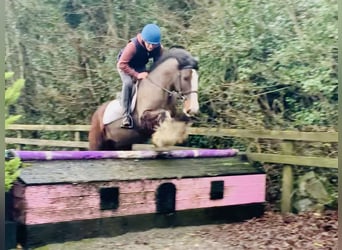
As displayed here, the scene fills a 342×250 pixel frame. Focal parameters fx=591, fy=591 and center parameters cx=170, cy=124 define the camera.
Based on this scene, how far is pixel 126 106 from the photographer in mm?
2432

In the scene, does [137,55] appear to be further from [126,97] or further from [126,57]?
[126,97]

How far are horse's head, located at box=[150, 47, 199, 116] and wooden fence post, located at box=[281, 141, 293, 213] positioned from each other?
0.40 metres

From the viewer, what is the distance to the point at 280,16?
2451mm

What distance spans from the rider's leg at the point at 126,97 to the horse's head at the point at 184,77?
0.15m

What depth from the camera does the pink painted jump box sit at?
2.22 m

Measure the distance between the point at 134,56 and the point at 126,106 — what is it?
0.21 m

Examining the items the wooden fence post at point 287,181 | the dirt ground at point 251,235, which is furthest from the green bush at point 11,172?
the wooden fence post at point 287,181

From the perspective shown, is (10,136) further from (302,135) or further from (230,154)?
(302,135)

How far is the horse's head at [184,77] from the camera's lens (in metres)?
2.44

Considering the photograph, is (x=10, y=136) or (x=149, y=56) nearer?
(x=10, y=136)

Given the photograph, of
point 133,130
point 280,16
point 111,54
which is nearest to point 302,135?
point 280,16

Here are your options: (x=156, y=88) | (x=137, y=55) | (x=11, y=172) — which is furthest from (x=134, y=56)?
(x=11, y=172)

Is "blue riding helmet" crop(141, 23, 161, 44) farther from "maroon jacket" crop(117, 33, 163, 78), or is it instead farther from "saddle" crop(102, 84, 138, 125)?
"saddle" crop(102, 84, 138, 125)

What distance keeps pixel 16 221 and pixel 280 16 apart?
1.33m
